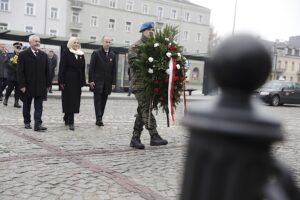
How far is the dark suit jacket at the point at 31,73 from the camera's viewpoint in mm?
8047

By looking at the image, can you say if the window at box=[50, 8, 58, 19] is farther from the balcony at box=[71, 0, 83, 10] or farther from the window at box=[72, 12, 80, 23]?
the window at box=[72, 12, 80, 23]

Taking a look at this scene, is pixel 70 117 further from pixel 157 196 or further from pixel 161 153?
pixel 157 196

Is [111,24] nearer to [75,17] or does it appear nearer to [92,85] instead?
[75,17]

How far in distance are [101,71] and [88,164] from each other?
4366 mm

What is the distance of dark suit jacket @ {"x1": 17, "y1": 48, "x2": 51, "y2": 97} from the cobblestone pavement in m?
0.81

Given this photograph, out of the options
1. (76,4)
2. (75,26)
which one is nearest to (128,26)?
(75,26)

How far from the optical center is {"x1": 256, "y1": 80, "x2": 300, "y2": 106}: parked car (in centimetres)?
2131

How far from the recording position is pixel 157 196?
405 centimetres

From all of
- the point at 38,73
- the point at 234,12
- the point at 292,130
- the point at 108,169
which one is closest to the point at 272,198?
the point at 108,169

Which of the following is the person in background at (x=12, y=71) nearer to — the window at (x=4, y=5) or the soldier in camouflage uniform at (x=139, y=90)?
A: the soldier in camouflage uniform at (x=139, y=90)

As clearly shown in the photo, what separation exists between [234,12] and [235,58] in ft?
135

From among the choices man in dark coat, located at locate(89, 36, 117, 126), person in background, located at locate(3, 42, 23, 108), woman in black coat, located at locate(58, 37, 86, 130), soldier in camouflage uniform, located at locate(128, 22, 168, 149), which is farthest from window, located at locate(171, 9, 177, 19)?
soldier in camouflage uniform, located at locate(128, 22, 168, 149)

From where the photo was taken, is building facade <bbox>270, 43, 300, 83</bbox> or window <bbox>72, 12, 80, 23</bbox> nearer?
window <bbox>72, 12, 80, 23</bbox>

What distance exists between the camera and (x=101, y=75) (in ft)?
30.9
